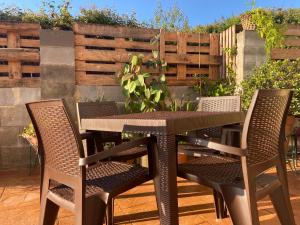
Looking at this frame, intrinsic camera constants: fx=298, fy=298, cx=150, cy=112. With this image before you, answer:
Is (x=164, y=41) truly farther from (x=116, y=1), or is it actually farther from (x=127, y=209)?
(x=127, y=209)

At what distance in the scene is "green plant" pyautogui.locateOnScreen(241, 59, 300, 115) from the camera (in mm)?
3826

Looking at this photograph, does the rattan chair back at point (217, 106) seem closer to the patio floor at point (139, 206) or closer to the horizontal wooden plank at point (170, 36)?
the patio floor at point (139, 206)

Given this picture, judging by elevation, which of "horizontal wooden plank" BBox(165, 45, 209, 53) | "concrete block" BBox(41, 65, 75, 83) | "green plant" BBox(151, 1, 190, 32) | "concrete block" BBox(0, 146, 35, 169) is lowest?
"concrete block" BBox(0, 146, 35, 169)

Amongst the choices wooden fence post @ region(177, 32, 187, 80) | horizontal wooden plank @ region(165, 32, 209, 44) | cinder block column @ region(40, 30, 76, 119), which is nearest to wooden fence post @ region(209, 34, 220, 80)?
horizontal wooden plank @ region(165, 32, 209, 44)

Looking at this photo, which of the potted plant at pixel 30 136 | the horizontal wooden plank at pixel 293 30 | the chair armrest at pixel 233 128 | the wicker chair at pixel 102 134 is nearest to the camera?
the wicker chair at pixel 102 134

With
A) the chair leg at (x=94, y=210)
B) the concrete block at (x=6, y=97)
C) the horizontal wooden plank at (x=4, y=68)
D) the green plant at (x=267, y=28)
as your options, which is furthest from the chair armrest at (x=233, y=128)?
the horizontal wooden plank at (x=4, y=68)

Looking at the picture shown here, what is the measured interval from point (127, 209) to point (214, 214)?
0.70 metres

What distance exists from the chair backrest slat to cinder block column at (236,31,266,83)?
340 centimetres

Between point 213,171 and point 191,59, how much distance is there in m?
2.98

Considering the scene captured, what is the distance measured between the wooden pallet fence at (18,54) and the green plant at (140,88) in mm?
1160

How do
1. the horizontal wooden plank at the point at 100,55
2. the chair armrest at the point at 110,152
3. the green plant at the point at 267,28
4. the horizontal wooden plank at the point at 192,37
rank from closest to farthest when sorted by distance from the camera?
the chair armrest at the point at 110,152 → the horizontal wooden plank at the point at 100,55 → the green plant at the point at 267,28 → the horizontal wooden plank at the point at 192,37

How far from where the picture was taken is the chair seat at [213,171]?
1.50 metres

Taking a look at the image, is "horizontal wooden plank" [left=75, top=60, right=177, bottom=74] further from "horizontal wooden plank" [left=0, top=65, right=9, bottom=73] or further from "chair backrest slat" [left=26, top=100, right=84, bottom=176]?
"chair backrest slat" [left=26, top=100, right=84, bottom=176]

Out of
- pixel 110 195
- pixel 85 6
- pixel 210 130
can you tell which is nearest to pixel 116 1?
pixel 85 6
